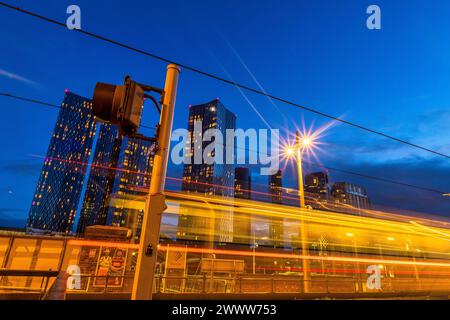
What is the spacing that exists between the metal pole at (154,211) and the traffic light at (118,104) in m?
0.49

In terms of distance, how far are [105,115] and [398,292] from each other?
1774 centimetres

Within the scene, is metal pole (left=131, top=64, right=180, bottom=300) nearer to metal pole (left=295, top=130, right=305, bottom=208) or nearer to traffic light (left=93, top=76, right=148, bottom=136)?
traffic light (left=93, top=76, right=148, bottom=136)

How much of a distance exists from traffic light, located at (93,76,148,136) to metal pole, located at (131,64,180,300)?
486 millimetres

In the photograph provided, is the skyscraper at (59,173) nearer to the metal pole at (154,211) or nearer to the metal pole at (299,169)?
the metal pole at (299,169)

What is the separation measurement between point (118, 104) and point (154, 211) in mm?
1289

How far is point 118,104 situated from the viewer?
2924 mm

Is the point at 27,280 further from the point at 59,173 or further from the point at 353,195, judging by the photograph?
the point at 59,173

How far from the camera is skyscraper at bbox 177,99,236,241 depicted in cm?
1107

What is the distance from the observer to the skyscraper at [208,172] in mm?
11070

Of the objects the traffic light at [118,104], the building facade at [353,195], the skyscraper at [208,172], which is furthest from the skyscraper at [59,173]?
the traffic light at [118,104]

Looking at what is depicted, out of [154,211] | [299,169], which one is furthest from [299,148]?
[154,211]

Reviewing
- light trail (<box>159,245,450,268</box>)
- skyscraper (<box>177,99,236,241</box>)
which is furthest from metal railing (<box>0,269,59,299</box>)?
light trail (<box>159,245,450,268</box>)
